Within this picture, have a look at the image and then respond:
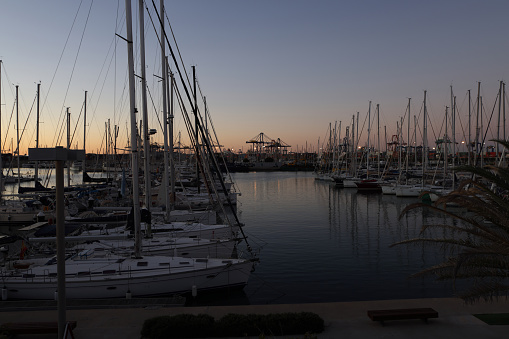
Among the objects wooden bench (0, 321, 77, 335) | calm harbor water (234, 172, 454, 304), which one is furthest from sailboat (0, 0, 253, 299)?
wooden bench (0, 321, 77, 335)

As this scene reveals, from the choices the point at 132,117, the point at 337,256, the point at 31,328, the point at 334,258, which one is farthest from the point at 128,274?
the point at 337,256

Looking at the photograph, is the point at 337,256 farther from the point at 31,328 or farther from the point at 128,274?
the point at 31,328

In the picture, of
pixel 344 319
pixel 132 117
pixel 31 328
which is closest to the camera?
pixel 31 328

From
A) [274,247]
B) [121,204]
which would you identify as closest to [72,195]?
[121,204]

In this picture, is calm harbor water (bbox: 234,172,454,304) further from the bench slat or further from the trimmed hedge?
the trimmed hedge

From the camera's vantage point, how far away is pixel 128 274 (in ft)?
50.9

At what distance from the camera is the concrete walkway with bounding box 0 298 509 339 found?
10.8 m

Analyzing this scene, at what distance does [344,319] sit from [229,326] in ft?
11.4

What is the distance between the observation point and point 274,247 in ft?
91.6

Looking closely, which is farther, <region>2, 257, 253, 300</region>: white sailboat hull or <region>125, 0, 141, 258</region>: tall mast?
<region>125, 0, 141, 258</region>: tall mast

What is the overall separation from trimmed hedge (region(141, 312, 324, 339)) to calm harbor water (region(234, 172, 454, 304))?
132 inches

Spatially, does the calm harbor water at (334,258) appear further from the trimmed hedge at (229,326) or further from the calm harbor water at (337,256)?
the trimmed hedge at (229,326)

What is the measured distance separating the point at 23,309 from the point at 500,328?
48.9ft

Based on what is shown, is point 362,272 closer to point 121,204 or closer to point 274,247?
point 274,247
